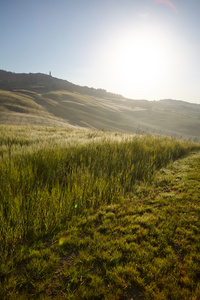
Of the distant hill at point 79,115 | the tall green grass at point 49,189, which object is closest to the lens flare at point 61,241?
the tall green grass at point 49,189

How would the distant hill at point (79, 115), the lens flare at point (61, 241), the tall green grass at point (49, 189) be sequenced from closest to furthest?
the lens flare at point (61, 241) → the tall green grass at point (49, 189) → the distant hill at point (79, 115)

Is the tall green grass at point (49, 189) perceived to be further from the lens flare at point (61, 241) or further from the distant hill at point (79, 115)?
the distant hill at point (79, 115)

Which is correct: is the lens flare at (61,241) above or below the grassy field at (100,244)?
below

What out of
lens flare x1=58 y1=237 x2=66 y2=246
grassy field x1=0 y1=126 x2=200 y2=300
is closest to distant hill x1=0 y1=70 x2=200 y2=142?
grassy field x1=0 y1=126 x2=200 y2=300

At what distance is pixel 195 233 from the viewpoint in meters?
3.17

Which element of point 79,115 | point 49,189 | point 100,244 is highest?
point 79,115

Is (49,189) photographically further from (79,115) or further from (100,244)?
Answer: (79,115)

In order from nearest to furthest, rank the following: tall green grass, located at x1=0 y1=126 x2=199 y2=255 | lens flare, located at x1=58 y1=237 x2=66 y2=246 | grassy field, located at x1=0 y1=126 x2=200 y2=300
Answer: grassy field, located at x1=0 y1=126 x2=200 y2=300 → lens flare, located at x1=58 y1=237 x2=66 y2=246 → tall green grass, located at x1=0 y1=126 x2=199 y2=255

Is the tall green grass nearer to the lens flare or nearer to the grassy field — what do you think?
the grassy field

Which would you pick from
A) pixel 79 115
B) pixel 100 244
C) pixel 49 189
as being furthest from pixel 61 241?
pixel 79 115

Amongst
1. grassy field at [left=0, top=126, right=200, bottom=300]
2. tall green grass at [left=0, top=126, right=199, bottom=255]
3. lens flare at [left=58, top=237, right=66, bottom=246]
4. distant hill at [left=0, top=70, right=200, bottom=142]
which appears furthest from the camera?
distant hill at [left=0, top=70, right=200, bottom=142]

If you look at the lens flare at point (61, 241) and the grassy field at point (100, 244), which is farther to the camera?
the lens flare at point (61, 241)

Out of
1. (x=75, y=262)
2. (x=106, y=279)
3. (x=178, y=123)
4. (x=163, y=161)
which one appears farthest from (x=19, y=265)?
(x=178, y=123)

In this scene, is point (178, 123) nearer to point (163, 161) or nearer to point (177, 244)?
point (163, 161)
